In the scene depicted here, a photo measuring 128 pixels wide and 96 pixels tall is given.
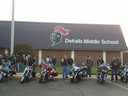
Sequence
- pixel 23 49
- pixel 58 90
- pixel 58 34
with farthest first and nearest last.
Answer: pixel 58 34 → pixel 23 49 → pixel 58 90

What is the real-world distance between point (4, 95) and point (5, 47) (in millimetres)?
22107

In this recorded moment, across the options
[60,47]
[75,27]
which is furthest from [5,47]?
[75,27]

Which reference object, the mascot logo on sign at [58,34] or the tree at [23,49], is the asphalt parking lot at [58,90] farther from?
the mascot logo on sign at [58,34]

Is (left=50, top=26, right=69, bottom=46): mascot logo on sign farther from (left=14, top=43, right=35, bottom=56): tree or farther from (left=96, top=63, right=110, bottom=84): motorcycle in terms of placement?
(left=96, top=63, right=110, bottom=84): motorcycle

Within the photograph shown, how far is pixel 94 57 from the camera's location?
99.9 ft

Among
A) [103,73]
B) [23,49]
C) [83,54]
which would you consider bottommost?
[103,73]

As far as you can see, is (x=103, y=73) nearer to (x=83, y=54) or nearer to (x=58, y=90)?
(x=58, y=90)

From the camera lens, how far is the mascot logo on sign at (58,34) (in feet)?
97.2

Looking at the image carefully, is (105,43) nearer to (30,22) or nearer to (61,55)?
(61,55)

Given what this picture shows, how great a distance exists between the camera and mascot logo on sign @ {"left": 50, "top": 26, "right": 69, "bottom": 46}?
97.2 feet

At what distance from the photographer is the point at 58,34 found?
98.3 ft

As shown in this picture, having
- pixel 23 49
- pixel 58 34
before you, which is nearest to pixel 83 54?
pixel 58 34

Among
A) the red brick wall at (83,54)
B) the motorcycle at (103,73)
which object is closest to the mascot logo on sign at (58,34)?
the red brick wall at (83,54)

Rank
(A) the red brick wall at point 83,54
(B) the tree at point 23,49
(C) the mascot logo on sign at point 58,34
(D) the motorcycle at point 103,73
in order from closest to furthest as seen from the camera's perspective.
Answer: (D) the motorcycle at point 103,73, (B) the tree at point 23,49, (C) the mascot logo on sign at point 58,34, (A) the red brick wall at point 83,54
